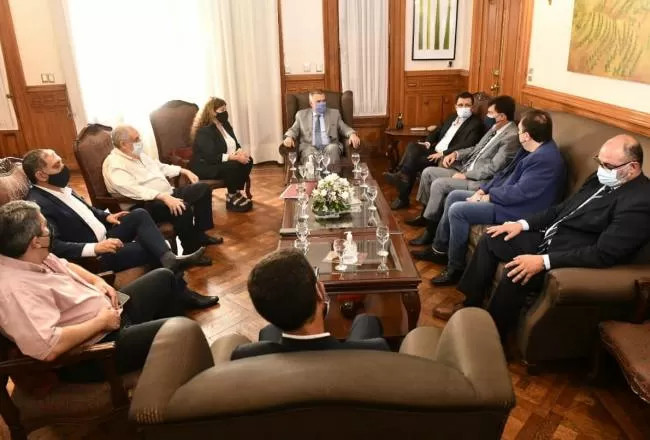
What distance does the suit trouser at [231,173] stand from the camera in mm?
4125

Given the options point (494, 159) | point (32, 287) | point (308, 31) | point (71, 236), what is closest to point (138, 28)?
point (308, 31)

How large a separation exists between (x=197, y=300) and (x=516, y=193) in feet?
6.38

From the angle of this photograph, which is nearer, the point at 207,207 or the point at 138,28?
the point at 207,207

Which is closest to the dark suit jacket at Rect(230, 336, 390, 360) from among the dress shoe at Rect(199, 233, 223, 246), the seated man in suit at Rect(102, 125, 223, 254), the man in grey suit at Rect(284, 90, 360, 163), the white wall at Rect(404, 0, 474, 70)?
the seated man in suit at Rect(102, 125, 223, 254)

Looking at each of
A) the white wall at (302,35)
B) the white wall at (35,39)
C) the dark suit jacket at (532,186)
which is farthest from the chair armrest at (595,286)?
the white wall at (35,39)

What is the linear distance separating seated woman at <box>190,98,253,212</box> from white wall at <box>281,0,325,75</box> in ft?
5.19

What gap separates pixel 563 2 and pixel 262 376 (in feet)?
11.8

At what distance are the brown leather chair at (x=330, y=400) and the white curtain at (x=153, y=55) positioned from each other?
4990 mm

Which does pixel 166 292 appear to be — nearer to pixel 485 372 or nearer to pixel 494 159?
pixel 485 372

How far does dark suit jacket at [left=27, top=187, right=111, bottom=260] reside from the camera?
2350 mm

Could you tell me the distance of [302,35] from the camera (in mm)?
5492

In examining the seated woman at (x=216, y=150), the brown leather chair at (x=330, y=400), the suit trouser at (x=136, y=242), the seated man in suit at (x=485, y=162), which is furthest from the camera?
the seated woman at (x=216, y=150)

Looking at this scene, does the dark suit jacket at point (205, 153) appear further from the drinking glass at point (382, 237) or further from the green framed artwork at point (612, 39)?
the green framed artwork at point (612, 39)

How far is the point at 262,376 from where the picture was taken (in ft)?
3.09
